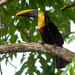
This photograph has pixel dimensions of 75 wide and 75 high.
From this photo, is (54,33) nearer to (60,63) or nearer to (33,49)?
(60,63)

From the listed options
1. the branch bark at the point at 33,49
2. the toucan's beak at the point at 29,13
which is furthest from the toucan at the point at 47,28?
the branch bark at the point at 33,49

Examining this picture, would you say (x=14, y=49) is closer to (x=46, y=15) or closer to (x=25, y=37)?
(x=46, y=15)

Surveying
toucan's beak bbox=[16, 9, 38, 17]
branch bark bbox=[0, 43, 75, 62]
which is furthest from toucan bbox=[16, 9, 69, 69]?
branch bark bbox=[0, 43, 75, 62]

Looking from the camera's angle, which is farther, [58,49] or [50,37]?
[50,37]

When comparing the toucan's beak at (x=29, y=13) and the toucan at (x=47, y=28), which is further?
the toucan at (x=47, y=28)

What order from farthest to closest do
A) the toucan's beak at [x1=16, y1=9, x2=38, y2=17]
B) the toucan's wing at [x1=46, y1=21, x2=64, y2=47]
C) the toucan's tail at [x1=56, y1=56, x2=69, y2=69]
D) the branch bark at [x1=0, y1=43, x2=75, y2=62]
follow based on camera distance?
the toucan's tail at [x1=56, y1=56, x2=69, y2=69] < the toucan's wing at [x1=46, y1=21, x2=64, y2=47] < the toucan's beak at [x1=16, y1=9, x2=38, y2=17] < the branch bark at [x1=0, y1=43, x2=75, y2=62]

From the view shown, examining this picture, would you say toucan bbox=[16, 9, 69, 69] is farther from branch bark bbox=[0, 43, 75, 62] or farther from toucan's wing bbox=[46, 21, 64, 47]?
branch bark bbox=[0, 43, 75, 62]

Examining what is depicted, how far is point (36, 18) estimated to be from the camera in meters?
3.04

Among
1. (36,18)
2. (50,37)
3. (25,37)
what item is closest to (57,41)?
(50,37)

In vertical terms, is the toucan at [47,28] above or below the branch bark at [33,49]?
above

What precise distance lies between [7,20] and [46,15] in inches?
31.3

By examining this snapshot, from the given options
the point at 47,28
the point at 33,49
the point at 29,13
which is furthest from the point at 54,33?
the point at 33,49

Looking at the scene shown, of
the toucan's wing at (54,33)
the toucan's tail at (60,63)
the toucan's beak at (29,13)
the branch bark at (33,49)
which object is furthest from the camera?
the toucan's tail at (60,63)

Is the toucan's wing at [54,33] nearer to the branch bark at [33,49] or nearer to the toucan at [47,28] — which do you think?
the toucan at [47,28]
